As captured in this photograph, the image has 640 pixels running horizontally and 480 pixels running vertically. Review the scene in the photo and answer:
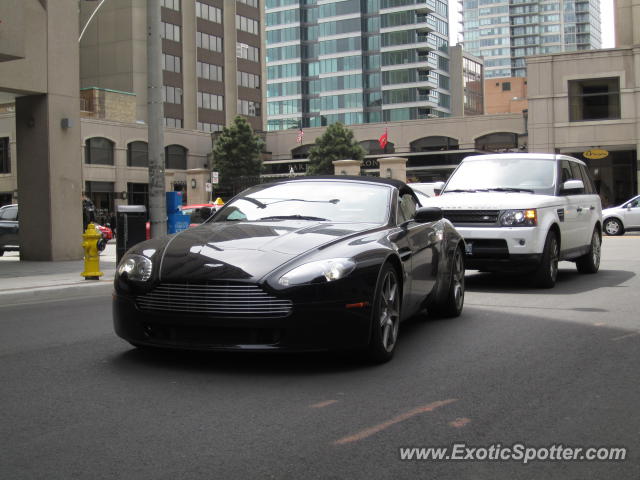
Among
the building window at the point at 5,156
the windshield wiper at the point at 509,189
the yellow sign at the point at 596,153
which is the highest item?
the building window at the point at 5,156

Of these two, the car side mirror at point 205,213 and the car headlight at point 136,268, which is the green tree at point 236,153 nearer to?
the car side mirror at point 205,213

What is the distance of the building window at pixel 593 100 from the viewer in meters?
41.8

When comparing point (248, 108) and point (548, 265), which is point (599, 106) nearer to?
point (548, 265)

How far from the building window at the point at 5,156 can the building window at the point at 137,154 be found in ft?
29.3

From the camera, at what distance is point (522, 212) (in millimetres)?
10305

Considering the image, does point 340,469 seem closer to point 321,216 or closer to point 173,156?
point 321,216

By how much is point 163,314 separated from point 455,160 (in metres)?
62.2

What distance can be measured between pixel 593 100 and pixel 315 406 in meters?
41.7

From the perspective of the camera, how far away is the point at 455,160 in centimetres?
6581

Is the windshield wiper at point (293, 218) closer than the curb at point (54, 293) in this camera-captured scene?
Yes

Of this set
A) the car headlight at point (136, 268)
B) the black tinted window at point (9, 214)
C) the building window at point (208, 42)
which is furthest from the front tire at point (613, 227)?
the building window at point (208, 42)

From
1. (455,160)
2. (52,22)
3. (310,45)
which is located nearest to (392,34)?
(310,45)

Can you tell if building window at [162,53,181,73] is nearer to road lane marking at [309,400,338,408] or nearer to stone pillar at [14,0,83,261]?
stone pillar at [14,0,83,261]

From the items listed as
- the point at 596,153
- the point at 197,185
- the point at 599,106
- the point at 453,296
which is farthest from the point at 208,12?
the point at 453,296
